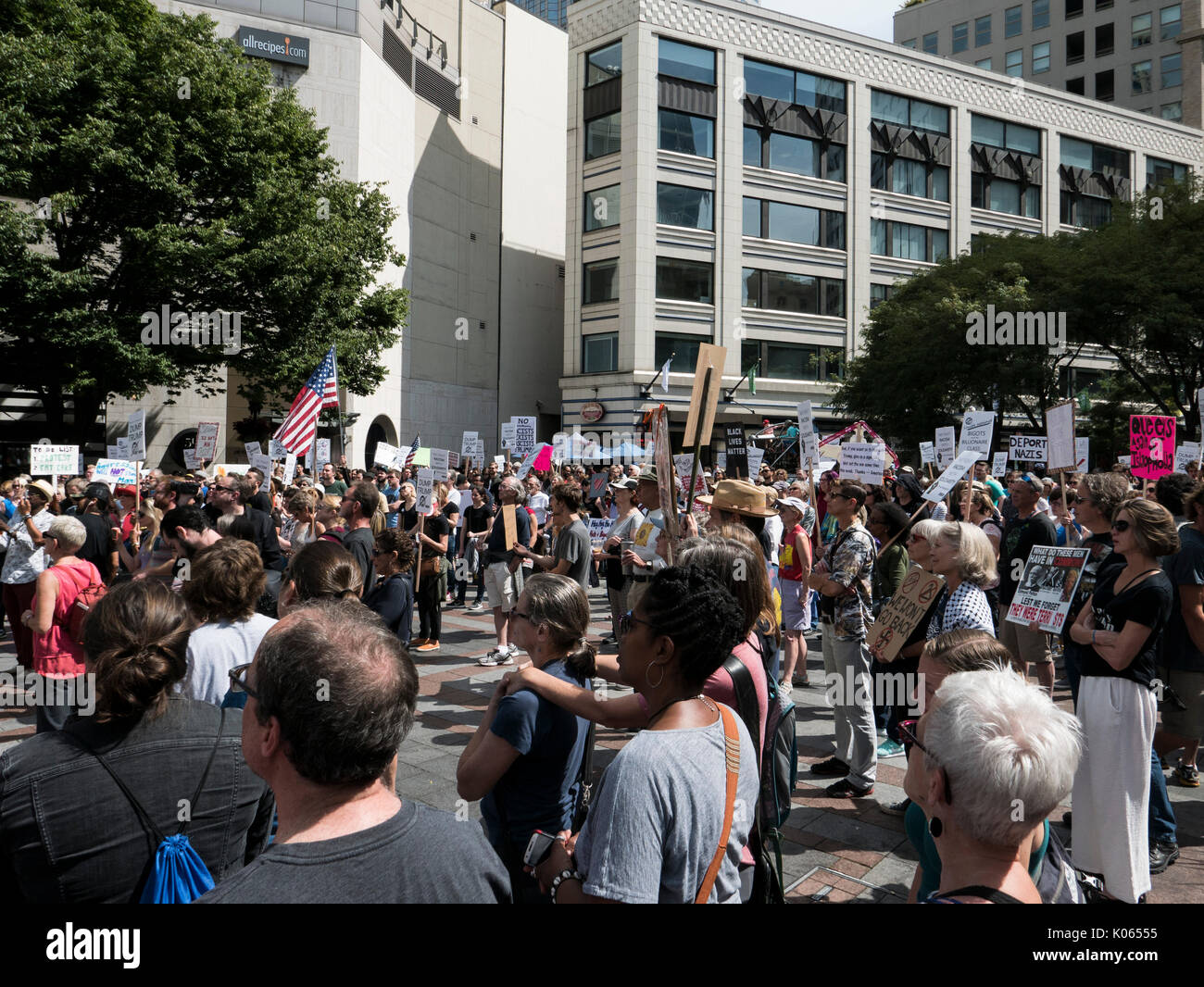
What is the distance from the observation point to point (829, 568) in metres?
6.38

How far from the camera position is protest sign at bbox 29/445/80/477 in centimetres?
1256

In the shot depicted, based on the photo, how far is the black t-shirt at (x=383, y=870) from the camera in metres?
1.57

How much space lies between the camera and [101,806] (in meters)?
2.24

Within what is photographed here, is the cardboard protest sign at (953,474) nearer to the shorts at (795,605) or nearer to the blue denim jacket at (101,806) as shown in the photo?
the shorts at (795,605)

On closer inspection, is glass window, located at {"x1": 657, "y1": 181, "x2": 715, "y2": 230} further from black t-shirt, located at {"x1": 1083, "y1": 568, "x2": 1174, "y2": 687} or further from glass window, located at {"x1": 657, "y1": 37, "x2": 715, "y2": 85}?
black t-shirt, located at {"x1": 1083, "y1": 568, "x2": 1174, "y2": 687}

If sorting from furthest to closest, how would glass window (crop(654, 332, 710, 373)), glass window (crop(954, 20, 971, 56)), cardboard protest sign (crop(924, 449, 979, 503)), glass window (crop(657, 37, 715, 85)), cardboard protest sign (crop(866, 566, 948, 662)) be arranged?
glass window (crop(954, 20, 971, 56)) < glass window (crop(654, 332, 710, 373)) < glass window (crop(657, 37, 715, 85)) < cardboard protest sign (crop(924, 449, 979, 503)) < cardboard protest sign (crop(866, 566, 948, 662))

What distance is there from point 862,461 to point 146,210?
69.6 feet

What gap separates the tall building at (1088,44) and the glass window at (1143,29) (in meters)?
0.06

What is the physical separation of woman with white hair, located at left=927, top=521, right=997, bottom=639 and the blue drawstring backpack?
3811 mm

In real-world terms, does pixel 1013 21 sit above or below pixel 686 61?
above


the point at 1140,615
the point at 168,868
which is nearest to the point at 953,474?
the point at 1140,615

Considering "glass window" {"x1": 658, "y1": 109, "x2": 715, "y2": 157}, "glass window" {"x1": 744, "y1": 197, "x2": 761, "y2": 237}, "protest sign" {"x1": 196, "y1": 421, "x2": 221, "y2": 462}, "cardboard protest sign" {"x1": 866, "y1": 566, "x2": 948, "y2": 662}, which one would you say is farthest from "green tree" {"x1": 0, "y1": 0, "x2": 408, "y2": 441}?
"cardboard protest sign" {"x1": 866, "y1": 566, "x2": 948, "y2": 662}

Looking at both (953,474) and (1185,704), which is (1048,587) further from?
(953,474)

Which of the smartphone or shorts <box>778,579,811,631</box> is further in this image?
shorts <box>778,579,811,631</box>
